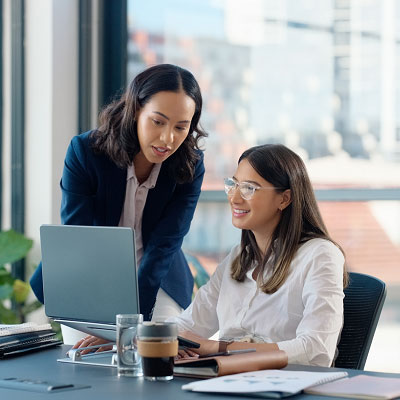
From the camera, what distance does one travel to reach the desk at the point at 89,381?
1.60 m

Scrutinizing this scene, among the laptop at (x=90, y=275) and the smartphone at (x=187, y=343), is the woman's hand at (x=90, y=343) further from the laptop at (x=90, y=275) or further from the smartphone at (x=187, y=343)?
the smartphone at (x=187, y=343)

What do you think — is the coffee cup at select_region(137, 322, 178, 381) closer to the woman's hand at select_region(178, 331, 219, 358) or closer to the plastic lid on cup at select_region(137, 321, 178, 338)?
the plastic lid on cup at select_region(137, 321, 178, 338)

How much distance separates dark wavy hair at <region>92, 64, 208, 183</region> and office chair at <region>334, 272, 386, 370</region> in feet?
2.32

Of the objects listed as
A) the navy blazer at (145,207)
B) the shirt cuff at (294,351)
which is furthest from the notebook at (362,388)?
the navy blazer at (145,207)

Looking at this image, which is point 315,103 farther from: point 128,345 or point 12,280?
point 128,345

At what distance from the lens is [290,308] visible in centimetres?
222

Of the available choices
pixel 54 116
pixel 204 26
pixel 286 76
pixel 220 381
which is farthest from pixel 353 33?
pixel 220 381

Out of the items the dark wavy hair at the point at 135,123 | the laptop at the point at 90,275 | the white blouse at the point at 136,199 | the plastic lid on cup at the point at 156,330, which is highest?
the dark wavy hair at the point at 135,123

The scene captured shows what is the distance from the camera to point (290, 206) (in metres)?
2.36

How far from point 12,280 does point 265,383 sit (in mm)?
2913

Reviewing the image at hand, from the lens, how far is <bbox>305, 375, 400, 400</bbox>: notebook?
5.05ft

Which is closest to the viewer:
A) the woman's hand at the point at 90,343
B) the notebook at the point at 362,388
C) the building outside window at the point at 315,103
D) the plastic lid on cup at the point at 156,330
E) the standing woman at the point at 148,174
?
the notebook at the point at 362,388

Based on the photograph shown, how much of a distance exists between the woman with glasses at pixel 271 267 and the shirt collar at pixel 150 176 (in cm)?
38

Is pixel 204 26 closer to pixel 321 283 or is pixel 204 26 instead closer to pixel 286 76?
pixel 286 76
